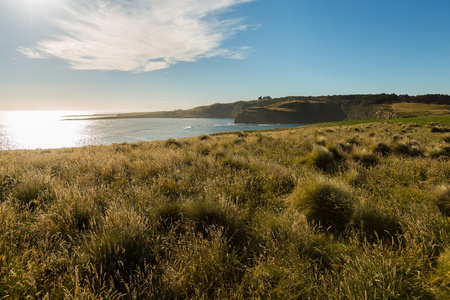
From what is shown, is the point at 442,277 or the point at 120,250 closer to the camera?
the point at 442,277

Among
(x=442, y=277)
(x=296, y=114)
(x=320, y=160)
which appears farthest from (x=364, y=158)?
(x=296, y=114)

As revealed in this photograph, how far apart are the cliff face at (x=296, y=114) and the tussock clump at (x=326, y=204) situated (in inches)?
6202

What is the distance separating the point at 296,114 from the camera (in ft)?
533

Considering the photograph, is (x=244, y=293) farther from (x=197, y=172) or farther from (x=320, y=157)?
(x=320, y=157)

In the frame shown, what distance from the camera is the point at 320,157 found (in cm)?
640

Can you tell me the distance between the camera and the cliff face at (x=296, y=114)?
15775 cm

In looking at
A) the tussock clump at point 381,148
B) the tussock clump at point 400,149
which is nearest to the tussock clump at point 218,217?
the tussock clump at point 381,148

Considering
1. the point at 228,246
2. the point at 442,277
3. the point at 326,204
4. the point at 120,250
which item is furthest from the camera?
the point at 326,204

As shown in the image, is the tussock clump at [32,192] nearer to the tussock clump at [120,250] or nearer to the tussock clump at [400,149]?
the tussock clump at [120,250]

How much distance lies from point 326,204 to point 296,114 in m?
173

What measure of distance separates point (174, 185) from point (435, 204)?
4.84 metres

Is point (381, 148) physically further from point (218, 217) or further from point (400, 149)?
point (218, 217)

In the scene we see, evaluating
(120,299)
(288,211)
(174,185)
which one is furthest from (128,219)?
(288,211)

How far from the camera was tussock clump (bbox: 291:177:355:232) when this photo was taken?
296cm
